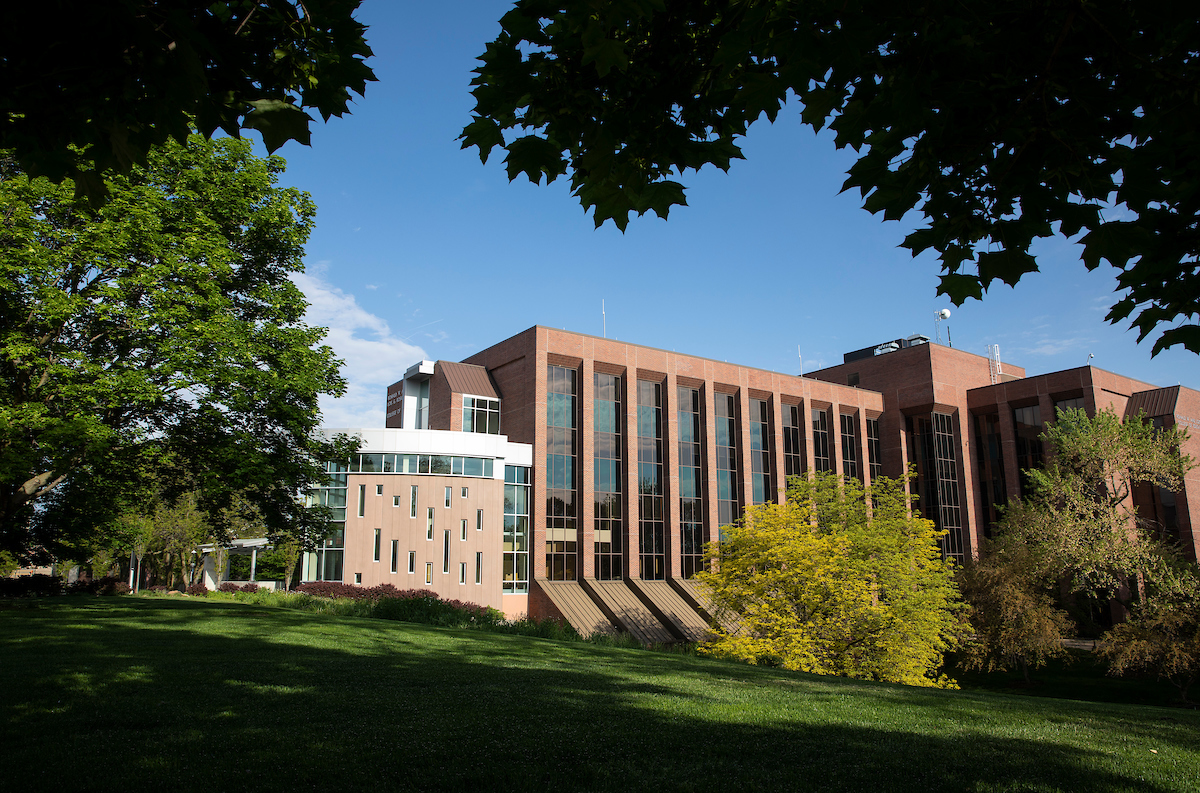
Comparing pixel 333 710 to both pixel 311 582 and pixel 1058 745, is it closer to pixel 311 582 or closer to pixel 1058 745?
pixel 1058 745

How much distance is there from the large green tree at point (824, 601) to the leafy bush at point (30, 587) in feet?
96.9

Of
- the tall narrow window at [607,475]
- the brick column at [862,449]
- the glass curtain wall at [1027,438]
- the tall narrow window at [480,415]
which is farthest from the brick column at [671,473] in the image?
the glass curtain wall at [1027,438]

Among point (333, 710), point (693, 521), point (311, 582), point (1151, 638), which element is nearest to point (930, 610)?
point (1151, 638)

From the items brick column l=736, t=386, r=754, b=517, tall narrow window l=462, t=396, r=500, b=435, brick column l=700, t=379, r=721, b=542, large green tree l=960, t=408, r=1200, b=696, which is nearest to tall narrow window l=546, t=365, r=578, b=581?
tall narrow window l=462, t=396, r=500, b=435

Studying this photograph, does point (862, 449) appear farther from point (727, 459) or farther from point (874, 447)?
point (727, 459)

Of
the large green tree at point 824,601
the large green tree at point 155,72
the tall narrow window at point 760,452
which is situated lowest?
the large green tree at point 824,601

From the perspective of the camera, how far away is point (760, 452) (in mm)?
46656

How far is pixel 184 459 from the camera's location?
802 inches

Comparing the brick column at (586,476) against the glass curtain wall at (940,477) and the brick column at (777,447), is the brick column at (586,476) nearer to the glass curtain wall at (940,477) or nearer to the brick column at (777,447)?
the brick column at (777,447)

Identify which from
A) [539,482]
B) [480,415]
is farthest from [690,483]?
[480,415]

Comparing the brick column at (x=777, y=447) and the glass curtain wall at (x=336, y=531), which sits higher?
the brick column at (x=777, y=447)

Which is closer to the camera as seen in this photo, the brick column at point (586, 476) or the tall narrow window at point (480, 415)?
the brick column at point (586, 476)

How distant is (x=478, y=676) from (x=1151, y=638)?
2776 centimetres

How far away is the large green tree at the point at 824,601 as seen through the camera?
23219 millimetres
